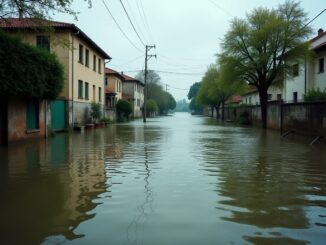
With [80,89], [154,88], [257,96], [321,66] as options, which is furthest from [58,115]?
[154,88]

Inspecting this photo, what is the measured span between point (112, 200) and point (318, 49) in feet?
95.0

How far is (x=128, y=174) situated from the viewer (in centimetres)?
928

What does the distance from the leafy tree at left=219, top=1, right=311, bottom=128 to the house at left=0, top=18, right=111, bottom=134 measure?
1125cm

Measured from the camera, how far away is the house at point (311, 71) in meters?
31.6

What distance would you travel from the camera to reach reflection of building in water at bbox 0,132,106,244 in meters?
5.09

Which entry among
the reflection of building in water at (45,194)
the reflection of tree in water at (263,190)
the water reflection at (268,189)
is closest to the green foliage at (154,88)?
the water reflection at (268,189)

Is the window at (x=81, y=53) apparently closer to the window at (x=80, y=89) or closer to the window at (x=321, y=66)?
the window at (x=80, y=89)

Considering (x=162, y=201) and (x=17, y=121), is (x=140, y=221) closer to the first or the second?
(x=162, y=201)

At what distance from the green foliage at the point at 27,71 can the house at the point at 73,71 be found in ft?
13.7

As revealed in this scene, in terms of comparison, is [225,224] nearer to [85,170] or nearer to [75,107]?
[85,170]

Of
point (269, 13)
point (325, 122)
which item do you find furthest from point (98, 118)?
point (325, 122)

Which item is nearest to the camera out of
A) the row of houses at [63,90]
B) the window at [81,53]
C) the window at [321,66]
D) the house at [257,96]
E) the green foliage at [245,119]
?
the row of houses at [63,90]

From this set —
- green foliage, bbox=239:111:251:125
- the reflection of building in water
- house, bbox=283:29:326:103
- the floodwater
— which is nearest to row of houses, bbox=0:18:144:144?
the reflection of building in water

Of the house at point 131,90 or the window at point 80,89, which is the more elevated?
the house at point 131,90
